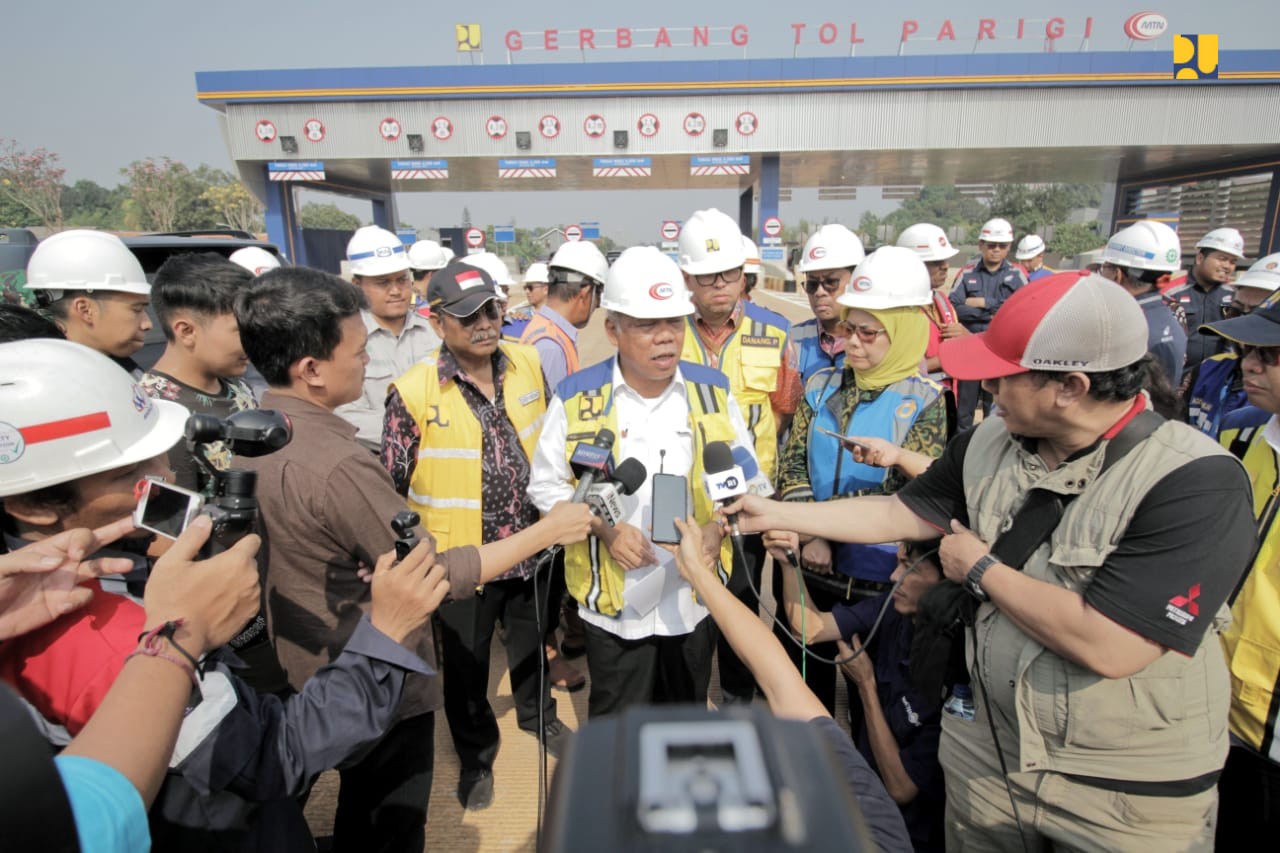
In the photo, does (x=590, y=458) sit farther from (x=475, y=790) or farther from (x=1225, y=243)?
(x=1225, y=243)

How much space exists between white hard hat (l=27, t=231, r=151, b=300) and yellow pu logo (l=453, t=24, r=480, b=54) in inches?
925

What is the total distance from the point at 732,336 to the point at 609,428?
137cm

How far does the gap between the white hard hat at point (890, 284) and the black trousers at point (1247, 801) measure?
1818 millimetres

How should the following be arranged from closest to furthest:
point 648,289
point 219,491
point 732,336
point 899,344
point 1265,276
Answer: point 219,491 < point 648,289 < point 899,344 < point 732,336 < point 1265,276

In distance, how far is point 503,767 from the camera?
3150 millimetres

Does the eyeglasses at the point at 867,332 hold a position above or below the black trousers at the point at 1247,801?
above

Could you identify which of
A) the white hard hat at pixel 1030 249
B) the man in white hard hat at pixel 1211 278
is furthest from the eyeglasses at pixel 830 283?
the white hard hat at pixel 1030 249

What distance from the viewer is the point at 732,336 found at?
3590mm

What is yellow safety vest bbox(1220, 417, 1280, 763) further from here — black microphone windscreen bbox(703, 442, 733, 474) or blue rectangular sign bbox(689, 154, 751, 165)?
blue rectangular sign bbox(689, 154, 751, 165)

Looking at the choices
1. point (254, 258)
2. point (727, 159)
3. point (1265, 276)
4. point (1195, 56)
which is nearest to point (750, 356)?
point (1265, 276)

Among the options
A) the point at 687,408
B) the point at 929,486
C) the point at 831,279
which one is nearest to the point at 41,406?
the point at 687,408

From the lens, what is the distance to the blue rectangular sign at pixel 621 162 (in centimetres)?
2236

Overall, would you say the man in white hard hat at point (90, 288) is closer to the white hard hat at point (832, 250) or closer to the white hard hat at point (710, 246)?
the white hard hat at point (710, 246)

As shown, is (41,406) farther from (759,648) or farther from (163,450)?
(759,648)
